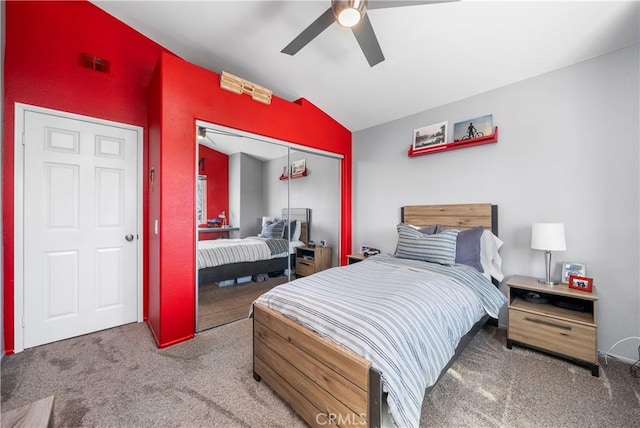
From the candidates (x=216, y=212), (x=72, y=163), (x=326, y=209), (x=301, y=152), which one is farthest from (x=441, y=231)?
(x=72, y=163)

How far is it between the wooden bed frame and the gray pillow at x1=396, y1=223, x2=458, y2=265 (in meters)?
0.68

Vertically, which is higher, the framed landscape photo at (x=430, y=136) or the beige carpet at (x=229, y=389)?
the framed landscape photo at (x=430, y=136)

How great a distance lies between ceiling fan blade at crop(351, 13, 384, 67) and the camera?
1738 mm

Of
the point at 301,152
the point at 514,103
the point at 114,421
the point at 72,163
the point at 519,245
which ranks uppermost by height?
the point at 514,103

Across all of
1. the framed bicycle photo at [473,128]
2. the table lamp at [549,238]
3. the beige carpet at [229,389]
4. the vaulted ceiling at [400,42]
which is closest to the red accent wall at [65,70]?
the vaulted ceiling at [400,42]

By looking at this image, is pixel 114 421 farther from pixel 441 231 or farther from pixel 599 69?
pixel 599 69

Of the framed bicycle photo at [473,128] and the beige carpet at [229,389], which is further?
the framed bicycle photo at [473,128]

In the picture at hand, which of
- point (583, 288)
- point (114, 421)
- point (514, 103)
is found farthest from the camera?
point (514, 103)

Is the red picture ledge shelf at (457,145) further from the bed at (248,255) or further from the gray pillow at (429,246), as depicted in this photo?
the bed at (248,255)

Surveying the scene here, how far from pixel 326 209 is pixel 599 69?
10.3ft

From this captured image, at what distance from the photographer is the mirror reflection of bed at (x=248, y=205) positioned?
8.68 ft

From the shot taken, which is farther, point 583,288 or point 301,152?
point 301,152

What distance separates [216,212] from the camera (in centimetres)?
275

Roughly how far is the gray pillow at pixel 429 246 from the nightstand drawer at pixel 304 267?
4.57 ft
